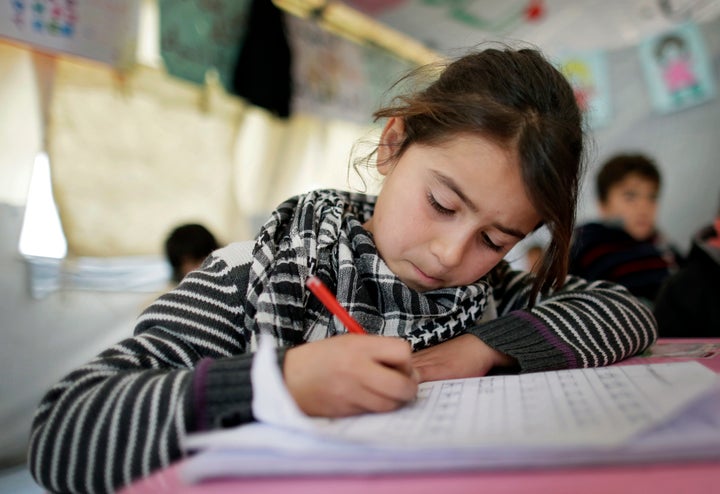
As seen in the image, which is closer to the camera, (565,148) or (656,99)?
(565,148)

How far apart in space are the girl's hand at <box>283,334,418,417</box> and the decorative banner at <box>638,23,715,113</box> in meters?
2.79

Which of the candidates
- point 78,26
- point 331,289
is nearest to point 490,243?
point 331,289

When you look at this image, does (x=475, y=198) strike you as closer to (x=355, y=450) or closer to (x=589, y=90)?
(x=355, y=450)

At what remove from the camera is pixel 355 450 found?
0.29m

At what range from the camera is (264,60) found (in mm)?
2193

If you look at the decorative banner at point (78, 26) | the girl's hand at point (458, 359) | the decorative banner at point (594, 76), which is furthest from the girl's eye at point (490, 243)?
the decorative banner at point (594, 76)

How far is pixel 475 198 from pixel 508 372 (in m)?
0.22

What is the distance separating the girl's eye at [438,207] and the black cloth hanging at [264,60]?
1720mm

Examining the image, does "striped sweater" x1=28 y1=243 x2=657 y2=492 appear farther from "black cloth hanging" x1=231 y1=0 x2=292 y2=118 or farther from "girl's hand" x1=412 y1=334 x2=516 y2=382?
"black cloth hanging" x1=231 y1=0 x2=292 y2=118

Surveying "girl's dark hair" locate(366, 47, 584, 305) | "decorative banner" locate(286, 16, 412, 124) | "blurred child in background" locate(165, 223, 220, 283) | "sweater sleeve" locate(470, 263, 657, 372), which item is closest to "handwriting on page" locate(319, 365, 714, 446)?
"sweater sleeve" locate(470, 263, 657, 372)

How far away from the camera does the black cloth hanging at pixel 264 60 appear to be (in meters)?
2.17

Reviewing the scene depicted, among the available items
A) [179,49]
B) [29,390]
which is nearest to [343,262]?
[29,390]

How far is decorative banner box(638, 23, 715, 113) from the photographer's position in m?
2.55

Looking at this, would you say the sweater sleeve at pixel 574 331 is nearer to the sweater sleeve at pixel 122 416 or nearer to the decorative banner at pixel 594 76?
the sweater sleeve at pixel 122 416
